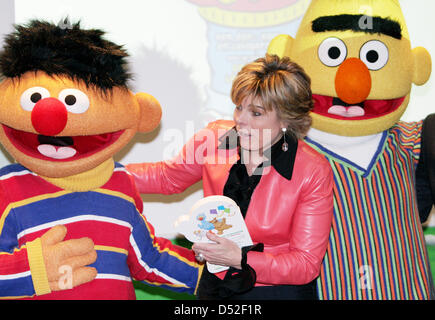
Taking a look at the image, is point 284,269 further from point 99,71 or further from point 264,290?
point 99,71

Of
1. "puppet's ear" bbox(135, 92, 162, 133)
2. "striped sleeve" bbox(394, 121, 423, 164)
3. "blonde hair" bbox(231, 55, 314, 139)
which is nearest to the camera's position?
"blonde hair" bbox(231, 55, 314, 139)

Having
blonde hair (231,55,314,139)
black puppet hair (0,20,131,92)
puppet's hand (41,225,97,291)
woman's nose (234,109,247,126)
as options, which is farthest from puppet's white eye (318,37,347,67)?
puppet's hand (41,225,97,291)

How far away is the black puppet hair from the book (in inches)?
15.8

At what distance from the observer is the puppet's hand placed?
1521 mm

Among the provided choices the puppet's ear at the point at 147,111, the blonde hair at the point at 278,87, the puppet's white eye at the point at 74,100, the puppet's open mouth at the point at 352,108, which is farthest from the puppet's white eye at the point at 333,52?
the puppet's white eye at the point at 74,100

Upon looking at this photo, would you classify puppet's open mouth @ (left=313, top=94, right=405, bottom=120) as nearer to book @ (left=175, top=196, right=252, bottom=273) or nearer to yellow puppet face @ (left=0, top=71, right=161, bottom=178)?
book @ (left=175, top=196, right=252, bottom=273)

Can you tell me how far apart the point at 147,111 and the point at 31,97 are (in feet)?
1.13

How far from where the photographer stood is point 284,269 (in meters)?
1.61

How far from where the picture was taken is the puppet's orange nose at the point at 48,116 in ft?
4.81

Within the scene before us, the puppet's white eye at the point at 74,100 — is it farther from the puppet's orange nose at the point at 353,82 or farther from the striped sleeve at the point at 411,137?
the striped sleeve at the point at 411,137

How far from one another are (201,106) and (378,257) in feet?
3.04

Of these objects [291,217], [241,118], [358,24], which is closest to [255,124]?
[241,118]
